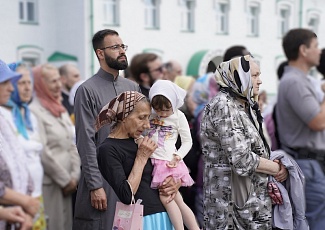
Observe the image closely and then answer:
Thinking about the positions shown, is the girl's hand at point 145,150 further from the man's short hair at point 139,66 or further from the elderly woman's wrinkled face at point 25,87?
the elderly woman's wrinkled face at point 25,87

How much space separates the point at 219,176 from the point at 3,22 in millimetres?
15194

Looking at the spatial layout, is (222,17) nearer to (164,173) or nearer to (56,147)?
(56,147)

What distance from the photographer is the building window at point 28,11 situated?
→ 19.7 m

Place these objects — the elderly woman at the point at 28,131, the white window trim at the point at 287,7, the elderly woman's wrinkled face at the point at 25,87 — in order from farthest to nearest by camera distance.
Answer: the white window trim at the point at 287,7
the elderly woman's wrinkled face at the point at 25,87
the elderly woman at the point at 28,131

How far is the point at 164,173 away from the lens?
3.80 m

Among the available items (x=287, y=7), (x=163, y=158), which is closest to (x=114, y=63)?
(x=163, y=158)

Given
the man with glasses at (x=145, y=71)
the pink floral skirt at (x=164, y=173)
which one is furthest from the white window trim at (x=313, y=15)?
the pink floral skirt at (x=164, y=173)

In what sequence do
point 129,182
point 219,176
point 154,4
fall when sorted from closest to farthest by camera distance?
point 129,182
point 219,176
point 154,4

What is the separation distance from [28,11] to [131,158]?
17.0 metres

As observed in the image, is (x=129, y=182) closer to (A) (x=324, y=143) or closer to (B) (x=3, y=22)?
(A) (x=324, y=143)

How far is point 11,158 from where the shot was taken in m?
3.48

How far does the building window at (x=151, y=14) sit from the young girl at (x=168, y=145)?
17.9m

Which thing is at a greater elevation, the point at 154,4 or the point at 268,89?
the point at 154,4

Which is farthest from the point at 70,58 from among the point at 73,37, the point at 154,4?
the point at 154,4
